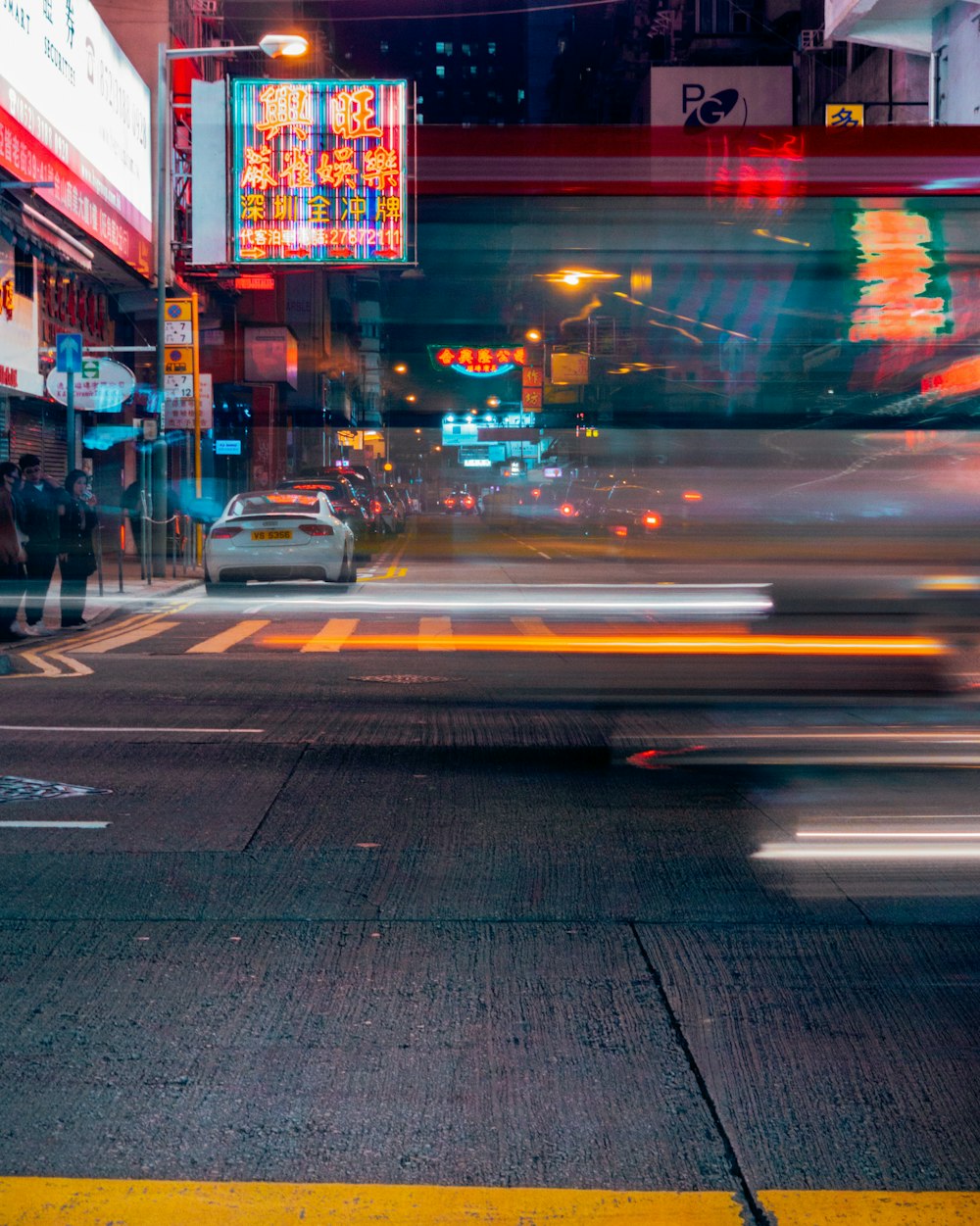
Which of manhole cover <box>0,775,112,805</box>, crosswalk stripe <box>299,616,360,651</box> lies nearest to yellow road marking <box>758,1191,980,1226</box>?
manhole cover <box>0,775,112,805</box>

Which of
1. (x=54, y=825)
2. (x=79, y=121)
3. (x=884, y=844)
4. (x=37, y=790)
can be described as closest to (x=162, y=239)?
(x=79, y=121)

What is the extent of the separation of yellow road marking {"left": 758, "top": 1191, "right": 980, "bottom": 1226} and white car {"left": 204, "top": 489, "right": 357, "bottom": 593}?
17.4 metres

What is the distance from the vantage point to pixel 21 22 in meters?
20.7

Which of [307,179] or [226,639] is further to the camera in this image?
[226,639]

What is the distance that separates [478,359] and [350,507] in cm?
1902

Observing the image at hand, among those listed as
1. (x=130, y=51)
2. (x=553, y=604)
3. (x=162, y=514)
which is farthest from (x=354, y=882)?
(x=130, y=51)

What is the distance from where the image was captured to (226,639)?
16375 millimetres

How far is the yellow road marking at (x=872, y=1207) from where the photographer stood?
3344mm

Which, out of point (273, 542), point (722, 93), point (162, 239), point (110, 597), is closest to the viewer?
point (273, 542)

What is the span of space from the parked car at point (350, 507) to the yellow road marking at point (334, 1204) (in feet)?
66.2

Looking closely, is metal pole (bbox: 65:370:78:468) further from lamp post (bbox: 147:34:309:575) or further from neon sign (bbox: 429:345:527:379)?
neon sign (bbox: 429:345:527:379)

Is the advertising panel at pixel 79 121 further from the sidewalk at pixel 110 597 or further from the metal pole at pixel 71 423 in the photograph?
the sidewalk at pixel 110 597

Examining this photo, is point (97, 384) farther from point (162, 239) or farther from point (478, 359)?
point (478, 359)

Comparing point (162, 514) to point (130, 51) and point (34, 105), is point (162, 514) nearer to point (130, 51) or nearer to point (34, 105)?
point (34, 105)
